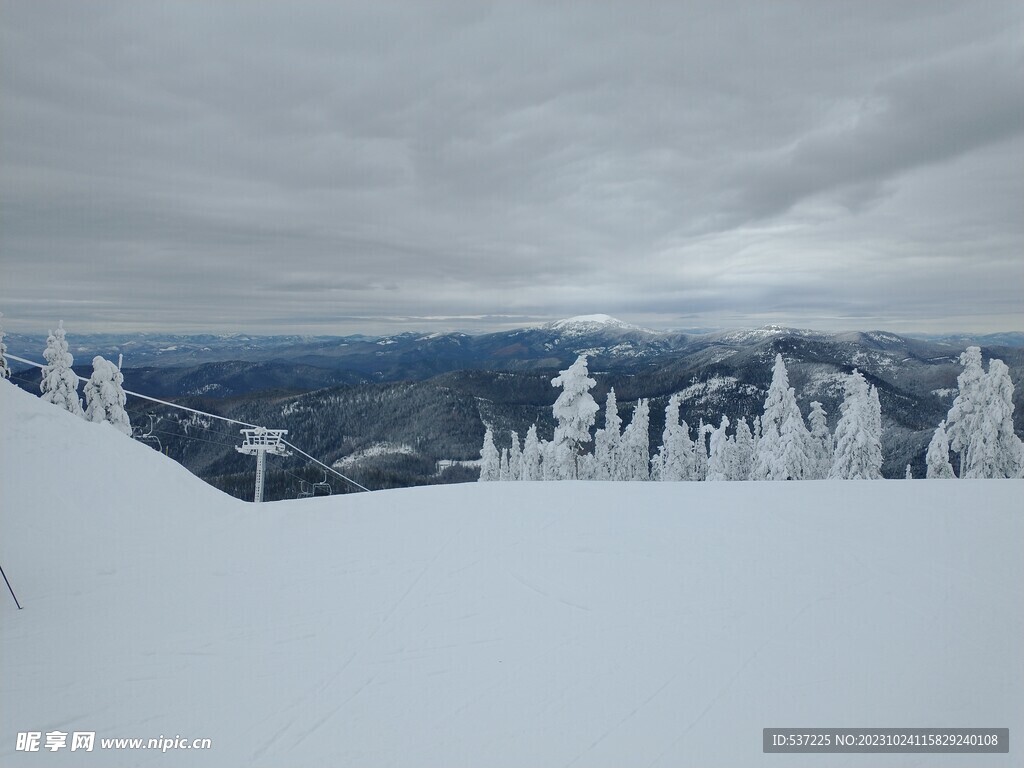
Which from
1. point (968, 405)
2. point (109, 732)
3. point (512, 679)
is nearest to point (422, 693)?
point (512, 679)

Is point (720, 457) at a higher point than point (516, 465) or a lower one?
higher

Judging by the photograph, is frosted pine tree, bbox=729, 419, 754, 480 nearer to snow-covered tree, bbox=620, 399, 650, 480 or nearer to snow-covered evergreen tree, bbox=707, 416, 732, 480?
snow-covered evergreen tree, bbox=707, 416, 732, 480

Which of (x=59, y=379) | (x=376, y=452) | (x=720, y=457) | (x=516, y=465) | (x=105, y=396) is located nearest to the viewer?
(x=59, y=379)

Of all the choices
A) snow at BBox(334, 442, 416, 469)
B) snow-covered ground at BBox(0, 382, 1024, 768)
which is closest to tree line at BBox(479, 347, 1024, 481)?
snow-covered ground at BBox(0, 382, 1024, 768)

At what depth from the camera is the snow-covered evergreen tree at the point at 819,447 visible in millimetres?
31923

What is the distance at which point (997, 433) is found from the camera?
1055 inches

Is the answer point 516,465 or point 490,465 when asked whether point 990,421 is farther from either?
point 490,465

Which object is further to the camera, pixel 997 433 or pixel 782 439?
pixel 782 439

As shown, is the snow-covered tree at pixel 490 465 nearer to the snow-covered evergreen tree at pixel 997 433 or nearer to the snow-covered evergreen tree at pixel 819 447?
the snow-covered evergreen tree at pixel 819 447

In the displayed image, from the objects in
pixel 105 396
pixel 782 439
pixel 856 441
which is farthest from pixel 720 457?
pixel 105 396

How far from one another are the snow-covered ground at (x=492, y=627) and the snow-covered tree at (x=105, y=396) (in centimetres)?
2112

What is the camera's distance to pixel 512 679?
4848 mm

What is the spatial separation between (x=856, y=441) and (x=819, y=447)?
4.40 m

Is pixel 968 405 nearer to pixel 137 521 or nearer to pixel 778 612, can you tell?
pixel 778 612
